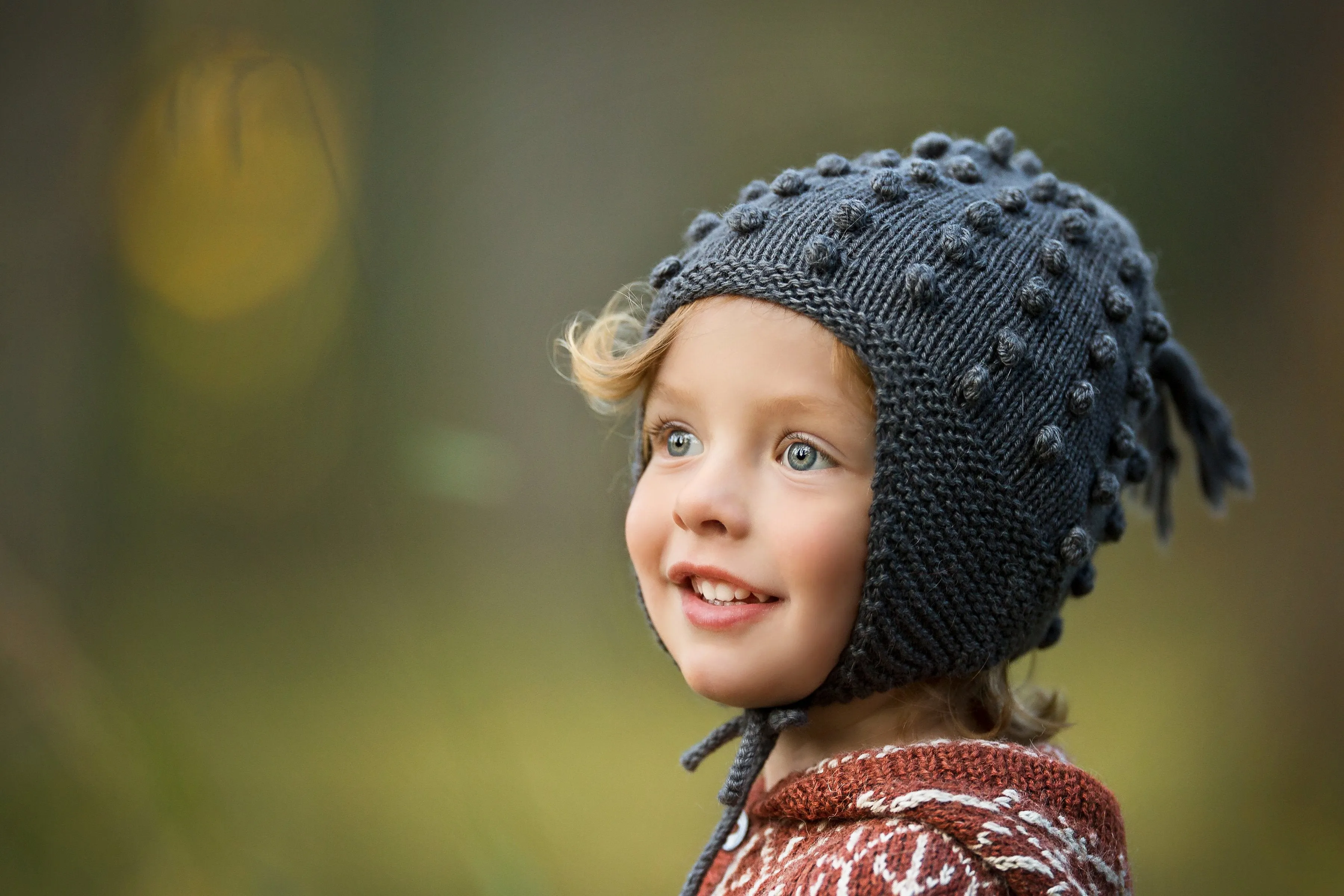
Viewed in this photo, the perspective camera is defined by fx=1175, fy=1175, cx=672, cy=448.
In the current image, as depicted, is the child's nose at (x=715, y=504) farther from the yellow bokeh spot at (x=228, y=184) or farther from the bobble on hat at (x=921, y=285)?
the yellow bokeh spot at (x=228, y=184)

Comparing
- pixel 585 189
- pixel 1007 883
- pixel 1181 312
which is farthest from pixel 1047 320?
pixel 585 189

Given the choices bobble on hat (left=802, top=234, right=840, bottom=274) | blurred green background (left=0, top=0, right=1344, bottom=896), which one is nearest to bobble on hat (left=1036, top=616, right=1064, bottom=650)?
bobble on hat (left=802, top=234, right=840, bottom=274)

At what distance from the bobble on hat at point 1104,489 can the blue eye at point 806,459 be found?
12.3 inches

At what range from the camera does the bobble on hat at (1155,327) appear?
137 centimetres

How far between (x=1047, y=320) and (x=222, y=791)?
6.97 ft

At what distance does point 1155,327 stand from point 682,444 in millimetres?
575

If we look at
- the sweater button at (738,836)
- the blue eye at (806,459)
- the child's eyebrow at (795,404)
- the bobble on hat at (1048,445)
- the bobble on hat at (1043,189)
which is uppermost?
the bobble on hat at (1043,189)

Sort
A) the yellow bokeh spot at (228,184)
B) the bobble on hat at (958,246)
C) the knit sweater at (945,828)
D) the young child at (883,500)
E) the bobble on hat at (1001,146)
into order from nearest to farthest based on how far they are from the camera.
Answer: the knit sweater at (945,828) → the young child at (883,500) → the bobble on hat at (958,246) → the bobble on hat at (1001,146) → the yellow bokeh spot at (228,184)

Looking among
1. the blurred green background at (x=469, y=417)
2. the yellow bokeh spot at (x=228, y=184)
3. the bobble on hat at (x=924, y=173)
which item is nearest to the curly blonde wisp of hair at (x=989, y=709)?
Answer: the bobble on hat at (x=924, y=173)

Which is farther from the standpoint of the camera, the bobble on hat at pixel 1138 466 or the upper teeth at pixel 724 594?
the bobble on hat at pixel 1138 466

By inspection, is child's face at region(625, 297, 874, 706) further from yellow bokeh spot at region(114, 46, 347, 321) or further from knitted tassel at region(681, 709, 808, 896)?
yellow bokeh spot at region(114, 46, 347, 321)

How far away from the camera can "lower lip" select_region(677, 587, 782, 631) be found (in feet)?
3.82

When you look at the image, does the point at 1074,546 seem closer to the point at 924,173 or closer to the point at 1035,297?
the point at 1035,297

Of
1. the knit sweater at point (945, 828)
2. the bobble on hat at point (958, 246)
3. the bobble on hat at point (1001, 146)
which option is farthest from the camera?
the bobble on hat at point (1001, 146)
